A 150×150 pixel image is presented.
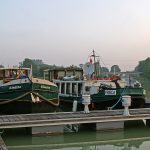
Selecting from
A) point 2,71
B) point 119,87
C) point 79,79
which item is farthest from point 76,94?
point 2,71

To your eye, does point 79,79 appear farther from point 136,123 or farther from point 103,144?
point 103,144

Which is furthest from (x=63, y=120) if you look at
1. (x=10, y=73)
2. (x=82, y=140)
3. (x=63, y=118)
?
(x=10, y=73)

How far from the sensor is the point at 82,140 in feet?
47.2

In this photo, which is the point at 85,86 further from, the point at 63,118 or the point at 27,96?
the point at 63,118

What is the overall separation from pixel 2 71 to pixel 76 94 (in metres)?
4.67

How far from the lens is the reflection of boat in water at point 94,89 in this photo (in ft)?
65.0

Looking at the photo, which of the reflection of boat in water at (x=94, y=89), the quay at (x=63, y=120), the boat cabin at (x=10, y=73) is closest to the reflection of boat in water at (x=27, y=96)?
the reflection of boat in water at (x=94, y=89)

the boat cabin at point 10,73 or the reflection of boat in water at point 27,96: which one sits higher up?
the boat cabin at point 10,73

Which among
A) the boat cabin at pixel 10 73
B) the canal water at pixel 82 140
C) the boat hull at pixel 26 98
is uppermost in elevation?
the boat cabin at pixel 10 73

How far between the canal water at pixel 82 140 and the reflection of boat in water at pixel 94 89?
8.48 ft

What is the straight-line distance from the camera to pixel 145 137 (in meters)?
15.1

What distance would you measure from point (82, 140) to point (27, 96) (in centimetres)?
537

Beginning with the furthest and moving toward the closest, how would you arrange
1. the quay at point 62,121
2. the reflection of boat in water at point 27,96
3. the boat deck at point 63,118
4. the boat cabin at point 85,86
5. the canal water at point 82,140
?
the boat cabin at point 85,86 < the reflection of boat in water at point 27,96 < the quay at point 62,121 < the boat deck at point 63,118 < the canal water at point 82,140

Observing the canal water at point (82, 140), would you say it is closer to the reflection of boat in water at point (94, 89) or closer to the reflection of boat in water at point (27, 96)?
the reflection of boat in water at point (94, 89)
